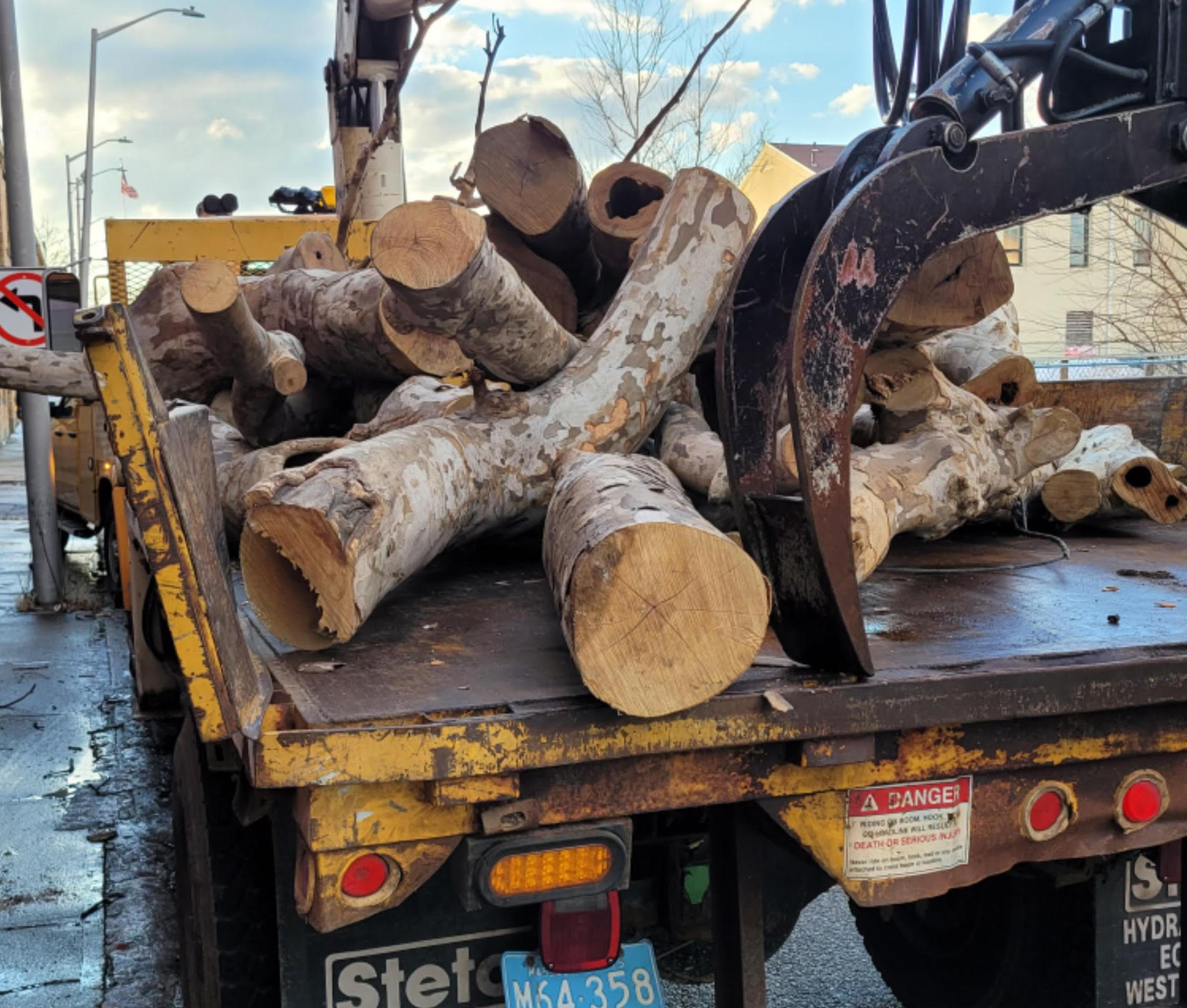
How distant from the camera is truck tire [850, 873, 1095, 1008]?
2.63 meters

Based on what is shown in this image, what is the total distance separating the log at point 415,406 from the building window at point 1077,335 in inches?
805

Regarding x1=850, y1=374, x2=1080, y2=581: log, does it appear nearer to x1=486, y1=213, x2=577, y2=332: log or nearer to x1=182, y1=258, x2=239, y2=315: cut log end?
x1=486, y1=213, x2=577, y2=332: log

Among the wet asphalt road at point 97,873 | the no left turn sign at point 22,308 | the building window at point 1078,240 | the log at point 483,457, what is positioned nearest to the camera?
the log at point 483,457

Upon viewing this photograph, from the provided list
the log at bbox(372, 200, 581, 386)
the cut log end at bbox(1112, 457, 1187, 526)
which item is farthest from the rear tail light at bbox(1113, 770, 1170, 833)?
the log at bbox(372, 200, 581, 386)

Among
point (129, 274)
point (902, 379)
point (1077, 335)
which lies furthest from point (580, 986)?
point (1077, 335)

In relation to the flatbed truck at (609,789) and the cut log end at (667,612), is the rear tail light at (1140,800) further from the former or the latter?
the cut log end at (667,612)

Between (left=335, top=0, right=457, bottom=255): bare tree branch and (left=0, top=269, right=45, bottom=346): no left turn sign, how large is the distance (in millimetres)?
2123

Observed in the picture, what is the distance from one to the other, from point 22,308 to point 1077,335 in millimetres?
27043

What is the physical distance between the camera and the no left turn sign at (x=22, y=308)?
299 inches

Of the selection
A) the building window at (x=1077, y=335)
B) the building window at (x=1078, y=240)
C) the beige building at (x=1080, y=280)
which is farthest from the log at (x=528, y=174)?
the building window at (x=1078, y=240)

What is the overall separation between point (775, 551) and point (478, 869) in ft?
2.82

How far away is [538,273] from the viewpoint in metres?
4.68

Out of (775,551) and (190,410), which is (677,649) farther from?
(190,410)

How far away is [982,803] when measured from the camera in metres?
2.17
